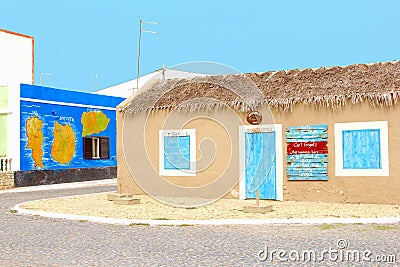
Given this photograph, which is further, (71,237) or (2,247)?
(71,237)

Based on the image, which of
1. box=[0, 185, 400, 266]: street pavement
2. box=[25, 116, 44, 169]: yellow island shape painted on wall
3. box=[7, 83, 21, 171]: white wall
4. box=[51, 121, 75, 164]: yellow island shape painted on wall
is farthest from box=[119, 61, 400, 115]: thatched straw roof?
box=[51, 121, 75, 164]: yellow island shape painted on wall

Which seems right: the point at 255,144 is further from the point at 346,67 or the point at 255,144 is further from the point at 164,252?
the point at 164,252

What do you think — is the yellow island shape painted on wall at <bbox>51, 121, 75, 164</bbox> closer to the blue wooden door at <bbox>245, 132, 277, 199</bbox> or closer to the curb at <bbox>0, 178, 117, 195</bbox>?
the curb at <bbox>0, 178, 117, 195</bbox>

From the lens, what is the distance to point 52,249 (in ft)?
24.0

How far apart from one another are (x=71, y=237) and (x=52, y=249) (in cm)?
104

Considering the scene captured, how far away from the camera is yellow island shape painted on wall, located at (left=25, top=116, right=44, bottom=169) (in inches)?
798

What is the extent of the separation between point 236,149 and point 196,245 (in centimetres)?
658

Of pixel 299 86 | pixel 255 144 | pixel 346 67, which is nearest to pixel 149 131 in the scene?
pixel 255 144

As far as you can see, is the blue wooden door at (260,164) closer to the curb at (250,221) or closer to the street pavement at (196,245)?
the curb at (250,221)

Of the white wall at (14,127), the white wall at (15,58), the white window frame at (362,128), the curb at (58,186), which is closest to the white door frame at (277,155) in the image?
the white window frame at (362,128)

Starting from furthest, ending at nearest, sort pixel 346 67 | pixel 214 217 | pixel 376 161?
pixel 346 67 → pixel 376 161 → pixel 214 217

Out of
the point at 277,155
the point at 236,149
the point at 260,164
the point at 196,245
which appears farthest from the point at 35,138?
the point at 196,245

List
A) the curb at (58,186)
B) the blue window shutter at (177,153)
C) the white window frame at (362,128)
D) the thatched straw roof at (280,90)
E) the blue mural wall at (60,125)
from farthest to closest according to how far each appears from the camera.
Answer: the blue mural wall at (60,125), the curb at (58,186), the blue window shutter at (177,153), the thatched straw roof at (280,90), the white window frame at (362,128)

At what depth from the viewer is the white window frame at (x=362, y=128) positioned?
1211 cm
